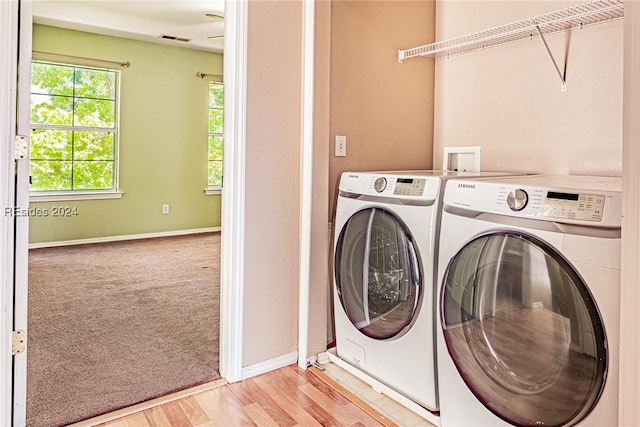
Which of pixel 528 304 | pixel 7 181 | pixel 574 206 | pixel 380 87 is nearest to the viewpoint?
pixel 574 206

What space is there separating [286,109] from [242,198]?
498 millimetres

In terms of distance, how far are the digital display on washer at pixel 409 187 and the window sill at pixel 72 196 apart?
14.4ft

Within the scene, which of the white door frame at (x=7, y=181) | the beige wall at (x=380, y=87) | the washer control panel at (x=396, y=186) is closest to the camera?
the white door frame at (x=7, y=181)

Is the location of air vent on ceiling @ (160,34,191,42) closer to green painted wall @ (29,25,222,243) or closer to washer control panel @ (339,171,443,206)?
green painted wall @ (29,25,222,243)

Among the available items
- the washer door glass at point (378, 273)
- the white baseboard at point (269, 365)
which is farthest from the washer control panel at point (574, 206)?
the white baseboard at point (269, 365)

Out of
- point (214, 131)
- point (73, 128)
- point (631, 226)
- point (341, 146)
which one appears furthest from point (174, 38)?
point (631, 226)

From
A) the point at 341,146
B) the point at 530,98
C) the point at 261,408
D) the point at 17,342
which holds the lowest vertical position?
the point at 261,408

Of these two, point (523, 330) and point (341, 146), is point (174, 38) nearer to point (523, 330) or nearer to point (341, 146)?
point (341, 146)

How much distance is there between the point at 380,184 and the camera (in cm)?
197

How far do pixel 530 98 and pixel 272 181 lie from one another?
1357 mm

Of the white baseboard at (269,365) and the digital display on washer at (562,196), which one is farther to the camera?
the white baseboard at (269,365)

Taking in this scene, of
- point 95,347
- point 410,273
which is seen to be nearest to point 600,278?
point 410,273

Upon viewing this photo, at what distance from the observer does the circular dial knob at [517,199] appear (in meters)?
1.39

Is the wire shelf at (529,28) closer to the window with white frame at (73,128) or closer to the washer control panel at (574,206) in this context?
the washer control panel at (574,206)
